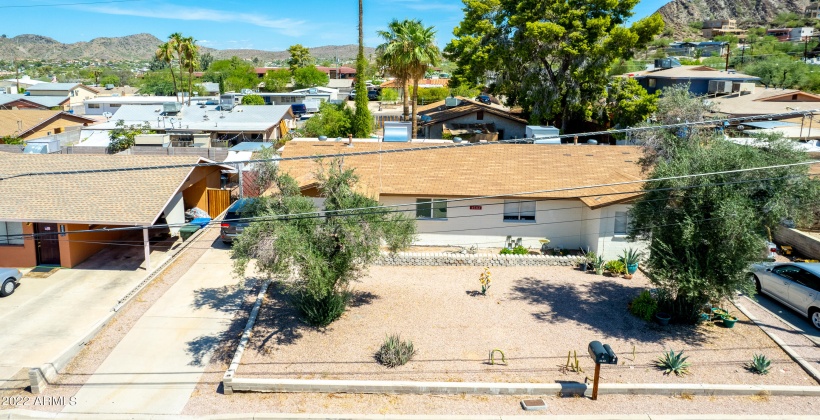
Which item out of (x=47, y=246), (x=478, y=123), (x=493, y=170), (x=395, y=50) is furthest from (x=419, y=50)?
(x=47, y=246)

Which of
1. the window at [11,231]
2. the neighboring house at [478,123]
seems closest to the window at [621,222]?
the neighboring house at [478,123]

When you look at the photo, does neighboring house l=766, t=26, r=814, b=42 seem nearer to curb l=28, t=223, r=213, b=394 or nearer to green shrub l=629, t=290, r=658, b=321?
green shrub l=629, t=290, r=658, b=321

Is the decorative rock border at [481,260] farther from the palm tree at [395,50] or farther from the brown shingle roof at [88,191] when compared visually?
the palm tree at [395,50]

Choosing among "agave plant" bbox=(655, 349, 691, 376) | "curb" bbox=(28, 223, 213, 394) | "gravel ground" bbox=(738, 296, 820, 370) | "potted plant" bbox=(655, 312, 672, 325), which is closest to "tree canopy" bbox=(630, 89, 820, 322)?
"potted plant" bbox=(655, 312, 672, 325)

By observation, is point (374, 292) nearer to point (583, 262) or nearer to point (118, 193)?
point (583, 262)

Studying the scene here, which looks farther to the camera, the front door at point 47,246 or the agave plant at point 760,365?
the front door at point 47,246

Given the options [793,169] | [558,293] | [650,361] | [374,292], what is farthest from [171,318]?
[793,169]

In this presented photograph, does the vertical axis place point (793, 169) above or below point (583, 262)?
above
